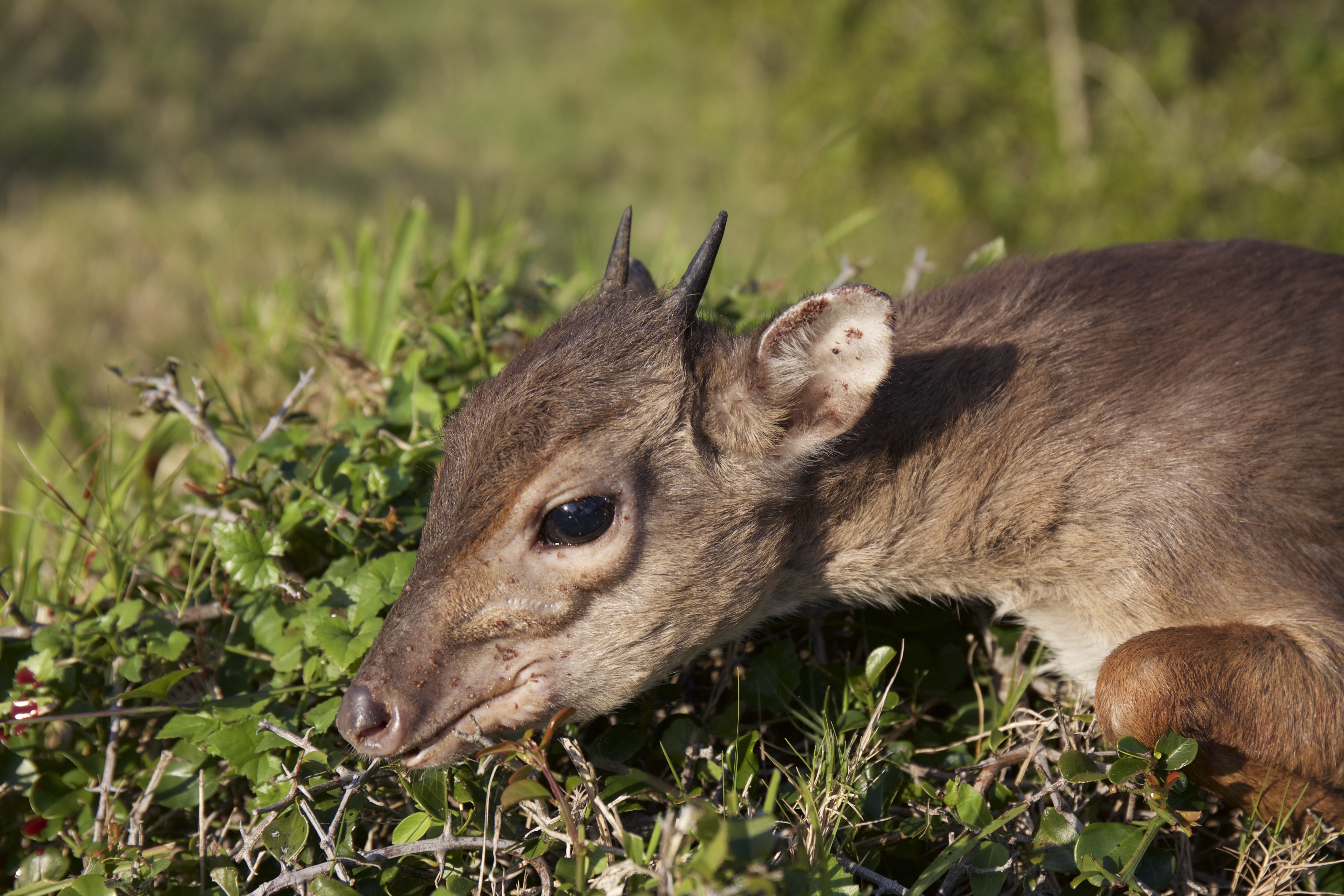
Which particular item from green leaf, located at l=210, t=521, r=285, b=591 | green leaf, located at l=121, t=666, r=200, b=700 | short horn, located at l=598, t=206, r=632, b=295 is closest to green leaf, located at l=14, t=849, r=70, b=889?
green leaf, located at l=121, t=666, r=200, b=700

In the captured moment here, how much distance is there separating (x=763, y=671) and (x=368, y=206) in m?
8.44

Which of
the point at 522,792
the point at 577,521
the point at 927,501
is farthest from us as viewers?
the point at 927,501

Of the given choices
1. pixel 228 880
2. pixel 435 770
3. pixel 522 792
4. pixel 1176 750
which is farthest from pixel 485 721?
pixel 1176 750

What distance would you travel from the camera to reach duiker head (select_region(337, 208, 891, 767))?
105 inches

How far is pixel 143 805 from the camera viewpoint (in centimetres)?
280

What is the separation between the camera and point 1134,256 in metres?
3.30

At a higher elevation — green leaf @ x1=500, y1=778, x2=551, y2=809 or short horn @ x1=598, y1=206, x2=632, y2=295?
short horn @ x1=598, y1=206, x2=632, y2=295

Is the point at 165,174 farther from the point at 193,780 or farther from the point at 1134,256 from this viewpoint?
the point at 1134,256

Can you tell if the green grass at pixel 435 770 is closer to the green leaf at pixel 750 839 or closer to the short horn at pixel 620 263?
the green leaf at pixel 750 839

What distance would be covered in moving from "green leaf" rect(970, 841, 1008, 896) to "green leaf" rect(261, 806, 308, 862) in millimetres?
1574

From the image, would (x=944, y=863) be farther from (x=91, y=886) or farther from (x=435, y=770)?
(x=91, y=886)

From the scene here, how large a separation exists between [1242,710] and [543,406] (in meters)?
1.92

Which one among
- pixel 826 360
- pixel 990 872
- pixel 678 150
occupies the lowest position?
pixel 990 872

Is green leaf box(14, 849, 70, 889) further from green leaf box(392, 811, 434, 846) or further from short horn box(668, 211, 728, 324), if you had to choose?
short horn box(668, 211, 728, 324)
